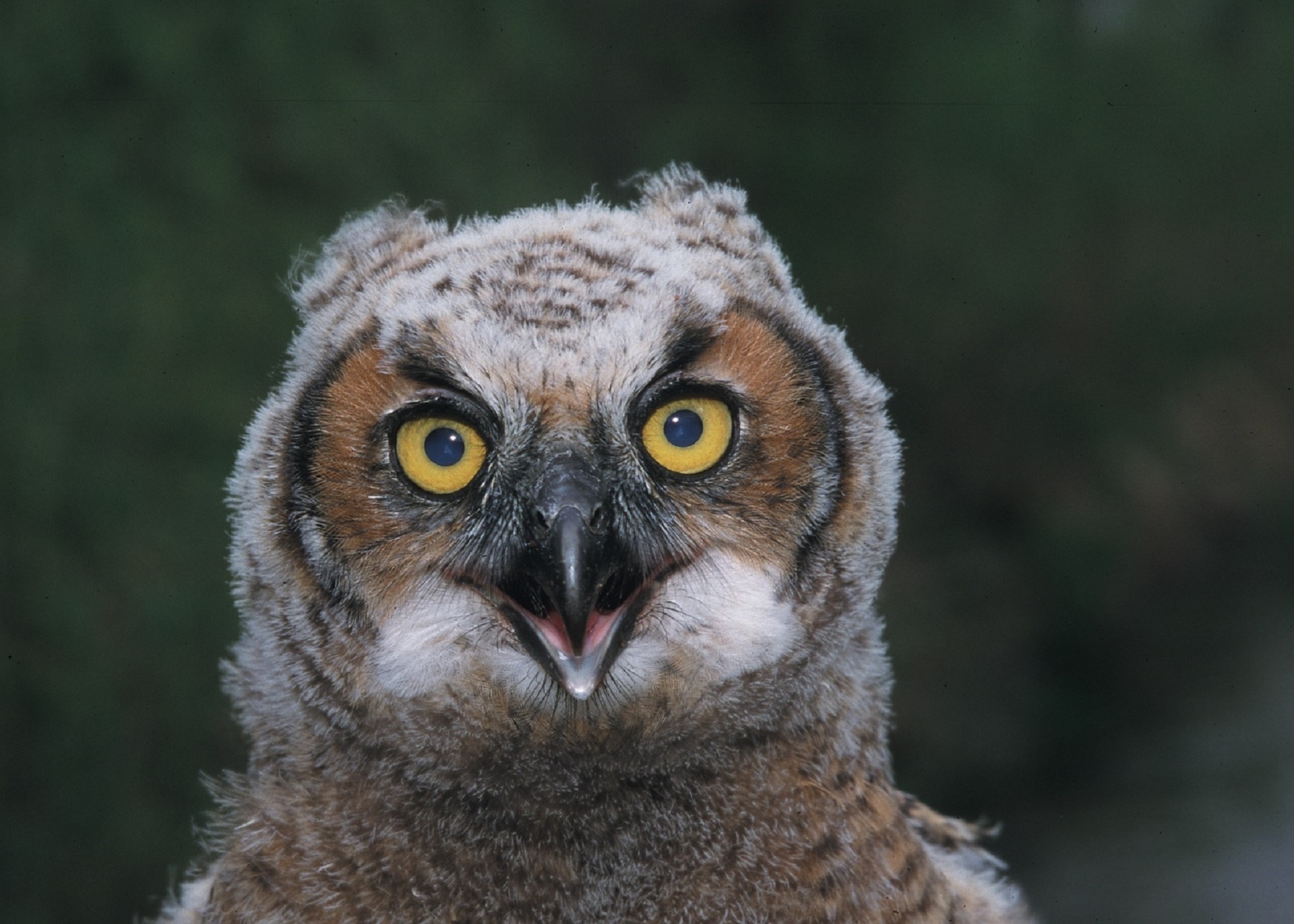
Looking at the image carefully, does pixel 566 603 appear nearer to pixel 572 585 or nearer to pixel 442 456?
pixel 572 585

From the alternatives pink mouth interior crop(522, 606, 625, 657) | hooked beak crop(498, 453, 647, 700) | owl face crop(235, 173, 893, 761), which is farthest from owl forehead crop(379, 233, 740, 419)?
pink mouth interior crop(522, 606, 625, 657)

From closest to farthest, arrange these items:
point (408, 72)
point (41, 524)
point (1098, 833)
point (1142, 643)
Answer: point (41, 524) → point (408, 72) → point (1098, 833) → point (1142, 643)

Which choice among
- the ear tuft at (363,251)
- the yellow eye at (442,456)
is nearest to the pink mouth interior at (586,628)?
the yellow eye at (442,456)

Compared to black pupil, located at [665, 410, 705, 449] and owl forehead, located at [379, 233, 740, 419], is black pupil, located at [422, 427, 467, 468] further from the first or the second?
black pupil, located at [665, 410, 705, 449]

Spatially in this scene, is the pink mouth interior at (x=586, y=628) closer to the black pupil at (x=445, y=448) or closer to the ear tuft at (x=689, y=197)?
the black pupil at (x=445, y=448)

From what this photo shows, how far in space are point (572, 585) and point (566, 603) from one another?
3cm

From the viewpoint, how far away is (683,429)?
74.7 inches

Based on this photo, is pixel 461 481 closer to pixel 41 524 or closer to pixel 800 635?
pixel 800 635

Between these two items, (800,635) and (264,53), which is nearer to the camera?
(800,635)

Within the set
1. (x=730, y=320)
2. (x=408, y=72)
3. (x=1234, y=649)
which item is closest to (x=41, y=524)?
(x=408, y=72)

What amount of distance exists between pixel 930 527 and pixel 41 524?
5643 mm

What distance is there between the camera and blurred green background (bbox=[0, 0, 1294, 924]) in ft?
15.8

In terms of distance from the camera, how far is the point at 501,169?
6070 millimetres

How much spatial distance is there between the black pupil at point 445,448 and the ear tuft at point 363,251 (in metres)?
0.47
